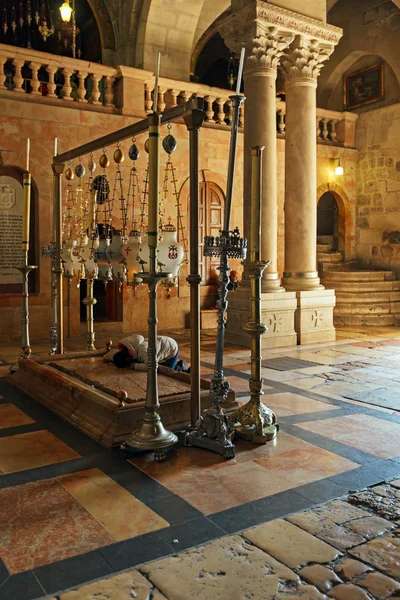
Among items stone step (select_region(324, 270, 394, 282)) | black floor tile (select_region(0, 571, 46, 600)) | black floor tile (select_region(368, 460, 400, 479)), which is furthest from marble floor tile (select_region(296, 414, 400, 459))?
stone step (select_region(324, 270, 394, 282))

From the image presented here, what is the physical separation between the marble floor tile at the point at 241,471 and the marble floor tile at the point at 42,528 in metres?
0.61

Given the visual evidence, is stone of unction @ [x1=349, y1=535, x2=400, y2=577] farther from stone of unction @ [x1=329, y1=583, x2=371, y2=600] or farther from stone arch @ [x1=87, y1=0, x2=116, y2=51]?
stone arch @ [x1=87, y1=0, x2=116, y2=51]

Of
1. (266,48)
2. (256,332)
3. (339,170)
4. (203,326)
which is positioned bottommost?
(203,326)

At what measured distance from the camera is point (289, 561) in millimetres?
2719

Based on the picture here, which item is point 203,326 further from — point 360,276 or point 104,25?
point 104,25

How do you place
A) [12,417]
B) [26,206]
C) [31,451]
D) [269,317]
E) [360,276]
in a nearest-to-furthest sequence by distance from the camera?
[31,451], [12,417], [26,206], [269,317], [360,276]

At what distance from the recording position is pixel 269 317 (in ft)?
30.3

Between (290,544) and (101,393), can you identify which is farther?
(101,393)

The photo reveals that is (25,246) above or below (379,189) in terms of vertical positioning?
below

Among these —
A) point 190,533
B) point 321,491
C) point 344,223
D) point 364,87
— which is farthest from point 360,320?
point 190,533

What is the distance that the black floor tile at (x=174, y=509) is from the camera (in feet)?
10.4

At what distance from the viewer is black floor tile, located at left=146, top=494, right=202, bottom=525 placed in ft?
10.4

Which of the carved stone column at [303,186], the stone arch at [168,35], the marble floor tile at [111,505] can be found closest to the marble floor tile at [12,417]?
the marble floor tile at [111,505]

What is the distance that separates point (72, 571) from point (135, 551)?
1.04ft
